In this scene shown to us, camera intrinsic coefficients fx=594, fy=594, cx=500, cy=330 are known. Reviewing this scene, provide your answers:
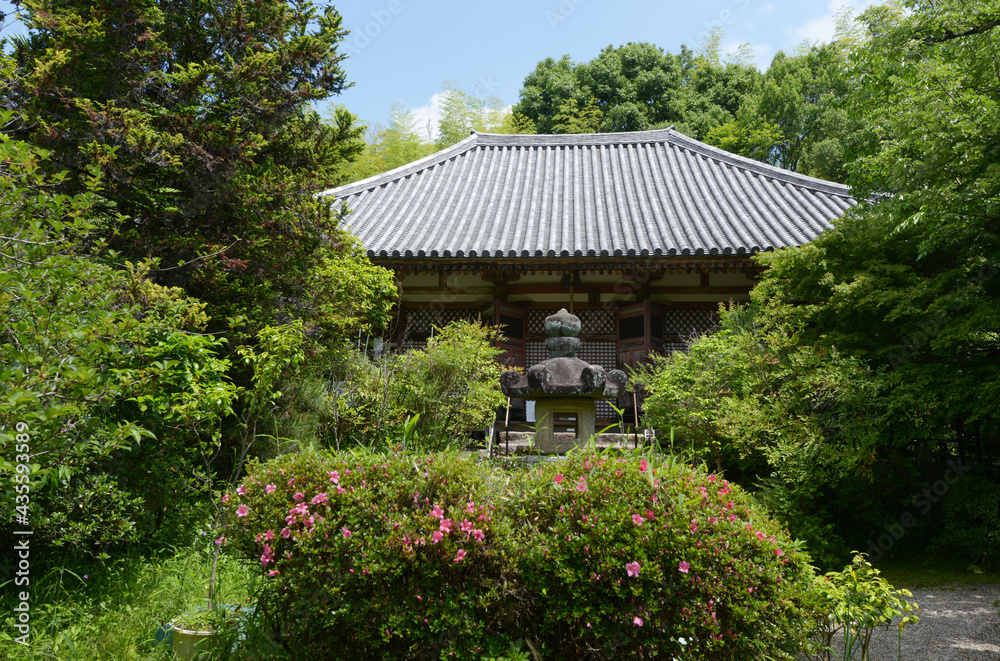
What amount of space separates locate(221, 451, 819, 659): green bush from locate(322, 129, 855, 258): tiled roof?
642cm

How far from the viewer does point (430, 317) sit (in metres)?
10.4

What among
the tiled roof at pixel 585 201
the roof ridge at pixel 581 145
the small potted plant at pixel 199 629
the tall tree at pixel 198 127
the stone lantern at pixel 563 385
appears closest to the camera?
the small potted plant at pixel 199 629

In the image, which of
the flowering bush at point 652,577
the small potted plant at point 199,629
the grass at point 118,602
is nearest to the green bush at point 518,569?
the flowering bush at point 652,577

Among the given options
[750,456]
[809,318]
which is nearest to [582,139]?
[809,318]

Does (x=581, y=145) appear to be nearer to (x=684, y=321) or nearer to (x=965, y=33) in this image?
(x=684, y=321)

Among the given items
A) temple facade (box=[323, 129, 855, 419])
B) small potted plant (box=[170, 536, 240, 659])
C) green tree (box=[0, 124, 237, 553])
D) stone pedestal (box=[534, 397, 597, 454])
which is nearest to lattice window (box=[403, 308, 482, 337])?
temple facade (box=[323, 129, 855, 419])

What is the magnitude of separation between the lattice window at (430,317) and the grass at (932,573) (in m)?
6.76

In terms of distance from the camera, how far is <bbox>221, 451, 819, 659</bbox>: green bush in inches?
95.9

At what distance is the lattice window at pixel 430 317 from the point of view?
10.3 meters

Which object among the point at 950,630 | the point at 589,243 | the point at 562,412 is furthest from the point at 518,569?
the point at 589,243

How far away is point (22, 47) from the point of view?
4.64 meters

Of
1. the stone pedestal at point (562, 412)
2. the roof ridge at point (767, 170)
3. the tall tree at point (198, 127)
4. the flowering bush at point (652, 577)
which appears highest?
the roof ridge at point (767, 170)

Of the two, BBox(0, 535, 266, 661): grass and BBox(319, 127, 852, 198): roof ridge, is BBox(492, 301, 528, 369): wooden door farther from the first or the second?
BBox(0, 535, 266, 661): grass

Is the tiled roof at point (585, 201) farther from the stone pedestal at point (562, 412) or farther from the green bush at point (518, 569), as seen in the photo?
the green bush at point (518, 569)
